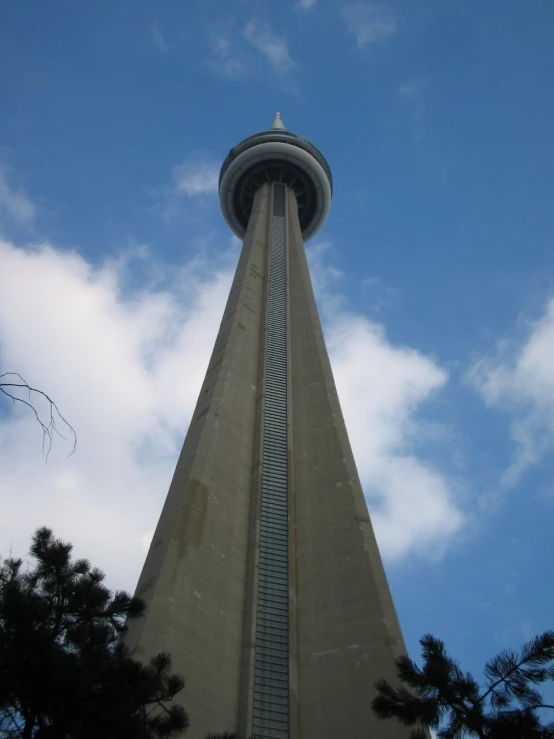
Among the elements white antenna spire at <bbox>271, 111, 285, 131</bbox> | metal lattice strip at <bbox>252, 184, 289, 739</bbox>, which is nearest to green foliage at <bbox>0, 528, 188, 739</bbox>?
metal lattice strip at <bbox>252, 184, 289, 739</bbox>

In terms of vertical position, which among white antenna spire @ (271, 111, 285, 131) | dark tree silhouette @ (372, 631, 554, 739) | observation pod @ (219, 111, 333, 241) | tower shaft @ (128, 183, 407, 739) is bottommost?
dark tree silhouette @ (372, 631, 554, 739)

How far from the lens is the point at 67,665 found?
23.5 feet

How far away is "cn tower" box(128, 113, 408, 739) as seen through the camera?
13.8m

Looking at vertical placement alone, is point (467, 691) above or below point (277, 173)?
below

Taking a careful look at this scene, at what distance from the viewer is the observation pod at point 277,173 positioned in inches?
1578

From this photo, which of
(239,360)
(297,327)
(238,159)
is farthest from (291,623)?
(238,159)

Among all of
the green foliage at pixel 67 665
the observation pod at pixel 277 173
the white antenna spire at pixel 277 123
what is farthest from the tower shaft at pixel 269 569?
the white antenna spire at pixel 277 123

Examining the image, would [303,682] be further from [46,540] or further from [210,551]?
[46,540]

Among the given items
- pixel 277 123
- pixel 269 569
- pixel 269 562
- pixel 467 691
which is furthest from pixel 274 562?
pixel 277 123

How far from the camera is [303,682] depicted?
1459cm

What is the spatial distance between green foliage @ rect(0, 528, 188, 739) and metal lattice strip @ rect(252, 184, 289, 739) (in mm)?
6097

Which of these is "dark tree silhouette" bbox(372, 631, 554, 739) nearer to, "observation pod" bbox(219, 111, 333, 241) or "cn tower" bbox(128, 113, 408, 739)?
"cn tower" bbox(128, 113, 408, 739)

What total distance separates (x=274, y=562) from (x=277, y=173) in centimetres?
2792

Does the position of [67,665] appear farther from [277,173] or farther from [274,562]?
[277,173]
